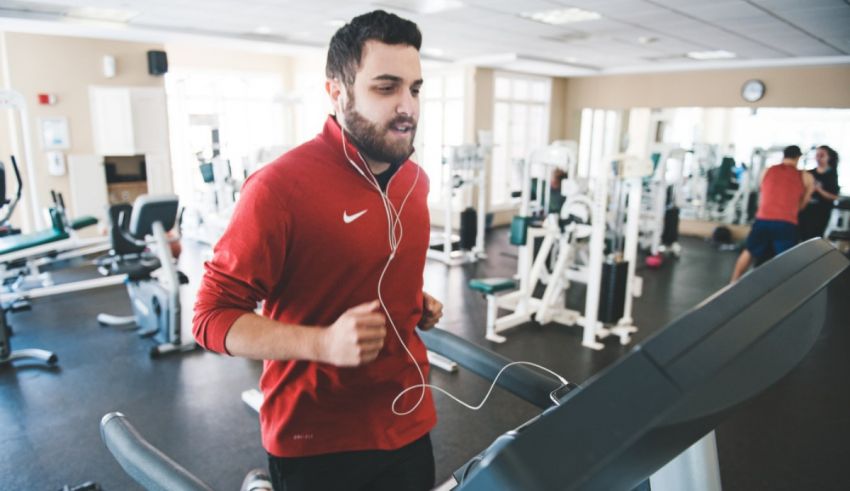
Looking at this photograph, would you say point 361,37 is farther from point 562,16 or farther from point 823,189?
point 823,189


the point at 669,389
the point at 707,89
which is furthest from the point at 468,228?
the point at 669,389

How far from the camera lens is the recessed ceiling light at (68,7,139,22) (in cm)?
494

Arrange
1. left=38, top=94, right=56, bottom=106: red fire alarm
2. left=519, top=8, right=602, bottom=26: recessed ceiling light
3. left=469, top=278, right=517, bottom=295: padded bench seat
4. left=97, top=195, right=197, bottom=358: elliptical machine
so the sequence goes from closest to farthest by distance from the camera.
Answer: left=97, top=195, right=197, bottom=358: elliptical machine → left=469, top=278, right=517, bottom=295: padded bench seat → left=519, top=8, right=602, bottom=26: recessed ceiling light → left=38, top=94, right=56, bottom=106: red fire alarm

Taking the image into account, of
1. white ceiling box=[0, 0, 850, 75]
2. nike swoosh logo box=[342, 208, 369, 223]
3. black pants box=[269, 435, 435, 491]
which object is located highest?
white ceiling box=[0, 0, 850, 75]

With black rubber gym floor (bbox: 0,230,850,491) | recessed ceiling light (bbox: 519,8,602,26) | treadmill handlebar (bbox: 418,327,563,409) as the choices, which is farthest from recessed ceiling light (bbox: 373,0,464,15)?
treadmill handlebar (bbox: 418,327,563,409)

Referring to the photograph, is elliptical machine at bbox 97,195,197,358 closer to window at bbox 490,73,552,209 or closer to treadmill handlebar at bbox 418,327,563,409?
treadmill handlebar at bbox 418,327,563,409

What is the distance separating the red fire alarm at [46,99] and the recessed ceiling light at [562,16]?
5.29 meters

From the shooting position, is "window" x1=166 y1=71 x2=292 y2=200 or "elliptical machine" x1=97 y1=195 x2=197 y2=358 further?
"window" x1=166 y1=71 x2=292 y2=200

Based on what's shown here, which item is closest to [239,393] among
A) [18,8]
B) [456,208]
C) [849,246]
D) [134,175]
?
[18,8]

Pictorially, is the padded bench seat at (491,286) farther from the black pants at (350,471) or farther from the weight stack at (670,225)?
the weight stack at (670,225)

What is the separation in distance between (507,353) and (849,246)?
6.08 m

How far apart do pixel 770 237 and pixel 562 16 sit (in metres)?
2.74

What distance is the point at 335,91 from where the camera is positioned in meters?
1.06

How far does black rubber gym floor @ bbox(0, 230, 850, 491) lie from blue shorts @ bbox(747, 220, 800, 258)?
79 centimetres
